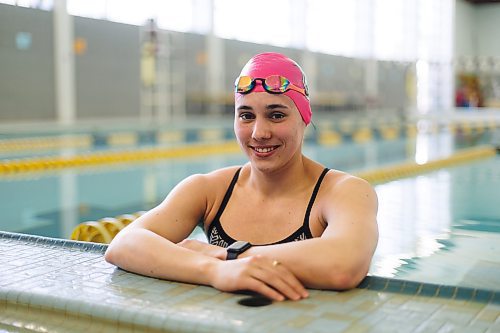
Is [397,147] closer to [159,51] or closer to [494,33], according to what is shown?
[159,51]

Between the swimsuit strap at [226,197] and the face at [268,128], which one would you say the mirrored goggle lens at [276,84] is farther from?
the swimsuit strap at [226,197]

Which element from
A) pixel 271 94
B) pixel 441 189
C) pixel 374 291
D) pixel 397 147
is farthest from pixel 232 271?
pixel 397 147

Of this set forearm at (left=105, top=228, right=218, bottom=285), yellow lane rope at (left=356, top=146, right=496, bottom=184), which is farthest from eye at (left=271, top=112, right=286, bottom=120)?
yellow lane rope at (left=356, top=146, right=496, bottom=184)

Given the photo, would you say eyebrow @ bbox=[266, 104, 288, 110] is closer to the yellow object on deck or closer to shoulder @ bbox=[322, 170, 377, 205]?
shoulder @ bbox=[322, 170, 377, 205]

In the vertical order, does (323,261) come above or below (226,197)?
below

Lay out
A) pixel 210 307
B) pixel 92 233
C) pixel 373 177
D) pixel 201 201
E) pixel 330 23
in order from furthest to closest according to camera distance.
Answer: pixel 330 23 < pixel 373 177 < pixel 92 233 < pixel 201 201 < pixel 210 307

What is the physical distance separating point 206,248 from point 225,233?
0.20 m

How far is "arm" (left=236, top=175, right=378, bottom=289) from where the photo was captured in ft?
6.85

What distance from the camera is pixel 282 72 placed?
2.35 m

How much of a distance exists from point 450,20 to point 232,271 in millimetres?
35076

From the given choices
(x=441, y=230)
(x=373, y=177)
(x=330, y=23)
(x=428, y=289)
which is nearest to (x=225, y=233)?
(x=428, y=289)

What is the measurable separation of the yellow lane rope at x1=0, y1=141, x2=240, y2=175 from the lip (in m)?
6.23

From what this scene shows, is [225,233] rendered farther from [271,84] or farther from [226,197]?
[271,84]

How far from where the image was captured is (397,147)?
12.1m
